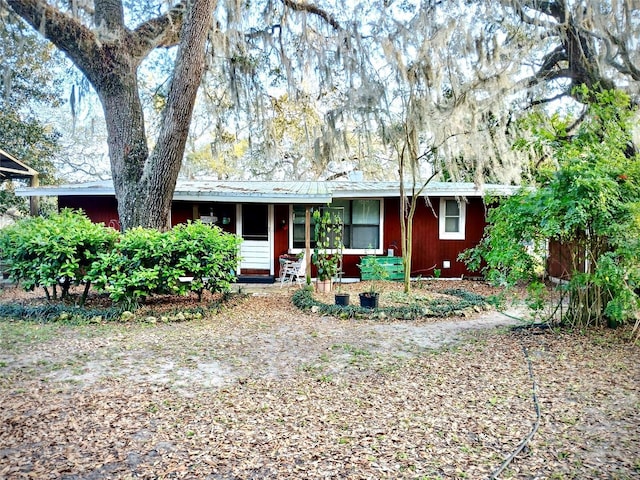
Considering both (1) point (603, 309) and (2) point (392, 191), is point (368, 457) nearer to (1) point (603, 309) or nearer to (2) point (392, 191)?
(1) point (603, 309)

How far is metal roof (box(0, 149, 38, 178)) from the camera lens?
1006cm

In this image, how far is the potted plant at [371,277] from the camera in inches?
277

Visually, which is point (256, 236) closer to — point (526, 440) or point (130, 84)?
point (130, 84)

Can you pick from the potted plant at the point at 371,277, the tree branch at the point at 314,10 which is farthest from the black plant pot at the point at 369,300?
the tree branch at the point at 314,10

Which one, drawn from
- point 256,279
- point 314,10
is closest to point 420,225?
point 256,279

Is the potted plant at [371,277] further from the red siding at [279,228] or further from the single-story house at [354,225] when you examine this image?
the red siding at [279,228]

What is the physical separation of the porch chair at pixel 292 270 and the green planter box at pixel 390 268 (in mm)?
1466

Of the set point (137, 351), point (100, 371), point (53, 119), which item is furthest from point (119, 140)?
point (53, 119)

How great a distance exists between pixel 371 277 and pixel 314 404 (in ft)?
23.1

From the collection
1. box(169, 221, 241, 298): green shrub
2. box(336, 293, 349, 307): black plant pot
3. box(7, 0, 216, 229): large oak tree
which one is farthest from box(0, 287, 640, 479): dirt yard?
box(7, 0, 216, 229): large oak tree

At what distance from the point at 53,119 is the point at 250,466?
2105 centimetres

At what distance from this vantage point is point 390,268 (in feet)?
34.2

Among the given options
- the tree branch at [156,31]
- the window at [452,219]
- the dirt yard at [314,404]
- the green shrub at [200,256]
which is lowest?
the dirt yard at [314,404]

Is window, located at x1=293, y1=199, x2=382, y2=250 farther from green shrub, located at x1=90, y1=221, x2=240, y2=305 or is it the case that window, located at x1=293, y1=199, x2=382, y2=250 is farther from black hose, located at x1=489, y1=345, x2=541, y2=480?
black hose, located at x1=489, y1=345, x2=541, y2=480
